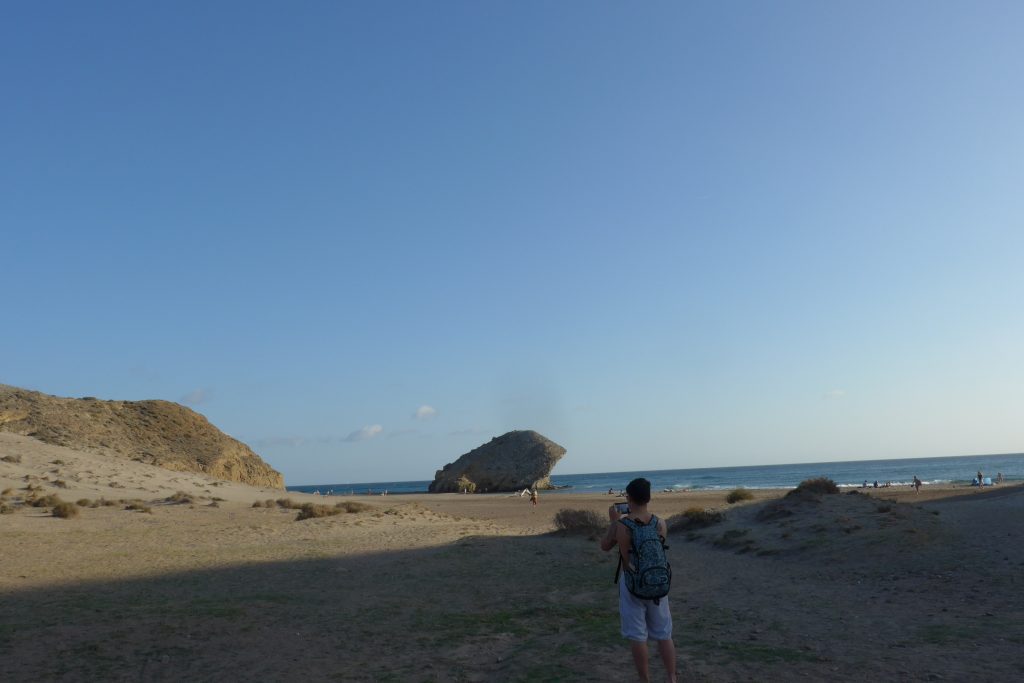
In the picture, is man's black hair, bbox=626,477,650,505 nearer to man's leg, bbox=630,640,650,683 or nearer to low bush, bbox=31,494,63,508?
man's leg, bbox=630,640,650,683

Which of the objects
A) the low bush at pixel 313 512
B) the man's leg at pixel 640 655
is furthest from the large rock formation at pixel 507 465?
the man's leg at pixel 640 655

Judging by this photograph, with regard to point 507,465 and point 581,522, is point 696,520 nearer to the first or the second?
point 581,522

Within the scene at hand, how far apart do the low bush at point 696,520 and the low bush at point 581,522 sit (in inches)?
105

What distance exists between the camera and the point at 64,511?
812 inches

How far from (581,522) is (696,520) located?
155 inches

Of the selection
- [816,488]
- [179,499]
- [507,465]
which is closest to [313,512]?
[179,499]

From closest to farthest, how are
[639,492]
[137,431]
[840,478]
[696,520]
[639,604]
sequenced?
[639,604] → [639,492] → [696,520] → [137,431] → [840,478]

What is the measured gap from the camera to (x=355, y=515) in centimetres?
2612

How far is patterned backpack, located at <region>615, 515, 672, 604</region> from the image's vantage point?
19.8 feet

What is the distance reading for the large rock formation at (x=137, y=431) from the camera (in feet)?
126

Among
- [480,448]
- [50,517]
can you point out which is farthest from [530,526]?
[480,448]

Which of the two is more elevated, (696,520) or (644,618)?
(644,618)

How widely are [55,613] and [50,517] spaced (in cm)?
1230

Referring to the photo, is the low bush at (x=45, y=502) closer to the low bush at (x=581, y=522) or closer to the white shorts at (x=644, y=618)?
the low bush at (x=581, y=522)
